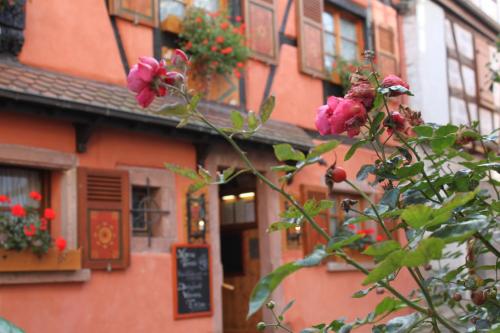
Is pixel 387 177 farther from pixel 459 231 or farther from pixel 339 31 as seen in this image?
pixel 339 31

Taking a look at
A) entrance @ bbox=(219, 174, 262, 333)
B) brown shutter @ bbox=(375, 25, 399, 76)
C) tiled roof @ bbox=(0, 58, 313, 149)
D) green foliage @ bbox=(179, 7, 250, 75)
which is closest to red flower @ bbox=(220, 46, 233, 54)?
green foliage @ bbox=(179, 7, 250, 75)

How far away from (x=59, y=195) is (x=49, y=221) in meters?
0.22

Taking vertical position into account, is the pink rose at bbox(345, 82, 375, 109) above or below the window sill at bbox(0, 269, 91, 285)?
above

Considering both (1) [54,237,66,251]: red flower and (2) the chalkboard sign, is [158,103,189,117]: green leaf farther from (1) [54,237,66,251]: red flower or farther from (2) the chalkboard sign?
(2) the chalkboard sign

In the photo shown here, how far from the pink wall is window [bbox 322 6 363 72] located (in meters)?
3.79

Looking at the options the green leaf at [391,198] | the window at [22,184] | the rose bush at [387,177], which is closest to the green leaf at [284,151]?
the rose bush at [387,177]

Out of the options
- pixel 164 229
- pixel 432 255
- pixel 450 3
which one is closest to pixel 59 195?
pixel 164 229

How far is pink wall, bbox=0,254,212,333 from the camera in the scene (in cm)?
540

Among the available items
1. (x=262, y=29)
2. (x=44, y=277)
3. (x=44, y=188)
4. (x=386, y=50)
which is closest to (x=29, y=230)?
(x=44, y=277)

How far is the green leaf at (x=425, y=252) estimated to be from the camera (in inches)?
42.8

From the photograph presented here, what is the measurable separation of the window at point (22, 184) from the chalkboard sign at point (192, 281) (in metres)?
1.35

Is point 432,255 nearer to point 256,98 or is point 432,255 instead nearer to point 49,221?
point 49,221

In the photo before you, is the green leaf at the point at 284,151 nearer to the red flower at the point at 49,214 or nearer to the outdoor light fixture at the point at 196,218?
the red flower at the point at 49,214

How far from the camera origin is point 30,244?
5305 mm
